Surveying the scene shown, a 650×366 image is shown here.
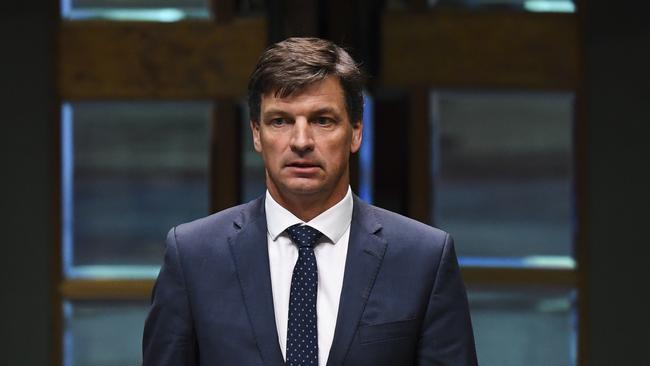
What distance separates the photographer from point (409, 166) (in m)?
3.96

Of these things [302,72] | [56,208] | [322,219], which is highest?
[302,72]

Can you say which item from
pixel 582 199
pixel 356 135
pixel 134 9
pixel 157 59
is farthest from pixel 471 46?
pixel 356 135

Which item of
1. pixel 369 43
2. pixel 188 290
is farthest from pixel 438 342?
pixel 369 43

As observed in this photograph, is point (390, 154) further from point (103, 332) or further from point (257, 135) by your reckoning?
point (257, 135)

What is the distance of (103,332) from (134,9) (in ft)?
3.96

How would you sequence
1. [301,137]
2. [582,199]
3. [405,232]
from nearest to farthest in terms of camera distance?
[301,137]
[405,232]
[582,199]

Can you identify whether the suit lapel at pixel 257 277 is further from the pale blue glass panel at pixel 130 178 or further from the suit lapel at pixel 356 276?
the pale blue glass panel at pixel 130 178

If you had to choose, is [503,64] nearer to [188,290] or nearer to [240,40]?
[240,40]

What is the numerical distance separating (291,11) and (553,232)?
1.25 metres

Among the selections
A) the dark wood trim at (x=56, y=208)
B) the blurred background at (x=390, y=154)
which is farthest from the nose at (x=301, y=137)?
the dark wood trim at (x=56, y=208)

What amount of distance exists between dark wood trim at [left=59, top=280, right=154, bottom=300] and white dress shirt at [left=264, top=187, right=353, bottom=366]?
2.30 m

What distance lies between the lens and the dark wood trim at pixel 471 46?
3.93 meters

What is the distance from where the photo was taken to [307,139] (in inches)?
67.6

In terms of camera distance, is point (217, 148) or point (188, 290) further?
point (217, 148)
